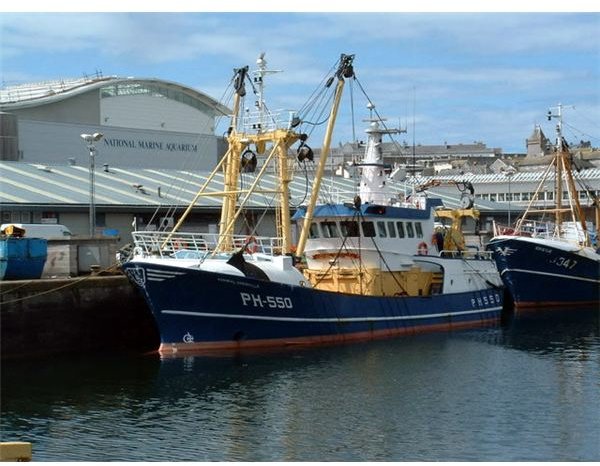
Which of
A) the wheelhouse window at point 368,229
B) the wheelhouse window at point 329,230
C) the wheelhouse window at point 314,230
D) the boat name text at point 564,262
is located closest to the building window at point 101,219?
the wheelhouse window at point 314,230

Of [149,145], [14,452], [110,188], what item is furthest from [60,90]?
[14,452]

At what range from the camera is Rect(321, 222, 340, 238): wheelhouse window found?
30.2 meters

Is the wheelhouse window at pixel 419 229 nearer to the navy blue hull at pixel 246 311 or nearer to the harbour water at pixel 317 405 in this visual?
the navy blue hull at pixel 246 311

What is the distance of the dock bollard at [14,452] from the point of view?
490 inches

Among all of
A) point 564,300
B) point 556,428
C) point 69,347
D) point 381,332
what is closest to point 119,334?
point 69,347

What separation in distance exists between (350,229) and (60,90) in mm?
35963

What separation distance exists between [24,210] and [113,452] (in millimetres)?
20745

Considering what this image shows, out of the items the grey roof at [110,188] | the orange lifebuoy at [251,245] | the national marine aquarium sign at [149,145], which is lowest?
the orange lifebuoy at [251,245]

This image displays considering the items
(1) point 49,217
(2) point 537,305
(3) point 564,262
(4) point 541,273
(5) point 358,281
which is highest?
(1) point 49,217

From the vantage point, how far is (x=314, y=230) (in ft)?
100

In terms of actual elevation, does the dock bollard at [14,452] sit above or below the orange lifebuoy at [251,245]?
below

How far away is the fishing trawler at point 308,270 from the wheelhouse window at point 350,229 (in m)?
0.03

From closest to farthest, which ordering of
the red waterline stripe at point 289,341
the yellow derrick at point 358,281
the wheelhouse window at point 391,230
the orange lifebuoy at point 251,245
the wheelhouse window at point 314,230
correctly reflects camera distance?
the red waterline stripe at point 289,341
the orange lifebuoy at point 251,245
the yellow derrick at point 358,281
the wheelhouse window at point 314,230
the wheelhouse window at point 391,230

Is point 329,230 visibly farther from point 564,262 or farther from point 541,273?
point 564,262
